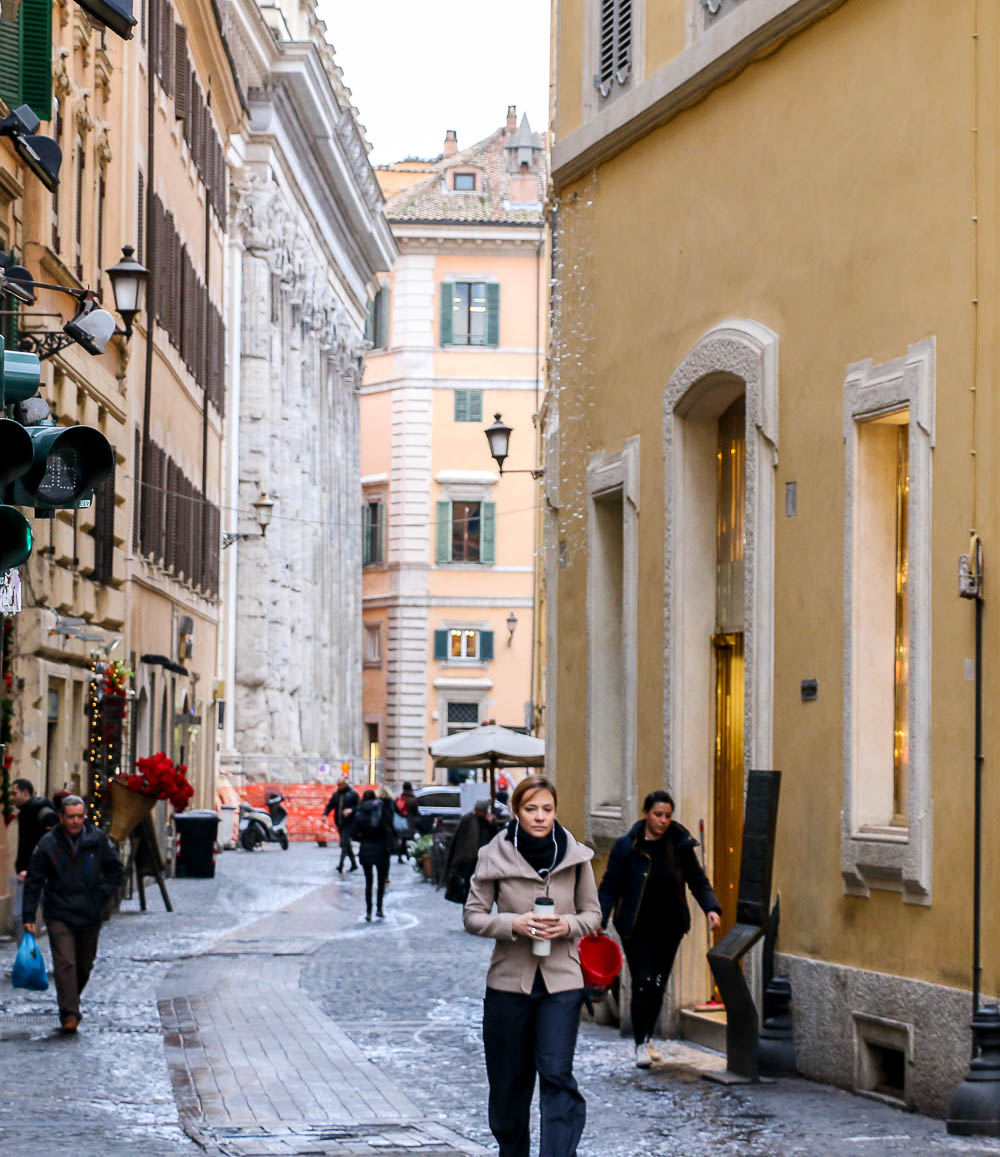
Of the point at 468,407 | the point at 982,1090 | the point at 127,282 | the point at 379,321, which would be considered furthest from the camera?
the point at 379,321

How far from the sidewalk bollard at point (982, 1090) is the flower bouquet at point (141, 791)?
1813 cm

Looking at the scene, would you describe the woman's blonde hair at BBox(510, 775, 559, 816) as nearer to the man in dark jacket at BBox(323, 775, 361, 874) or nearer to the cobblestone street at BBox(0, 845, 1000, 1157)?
the cobblestone street at BBox(0, 845, 1000, 1157)

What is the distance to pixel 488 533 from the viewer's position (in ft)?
268

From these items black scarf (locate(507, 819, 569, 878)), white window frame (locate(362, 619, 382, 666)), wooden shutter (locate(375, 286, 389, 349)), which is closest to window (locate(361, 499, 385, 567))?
white window frame (locate(362, 619, 382, 666))

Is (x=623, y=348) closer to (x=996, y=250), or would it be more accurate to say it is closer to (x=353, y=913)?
(x=996, y=250)

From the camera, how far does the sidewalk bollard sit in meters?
10.5

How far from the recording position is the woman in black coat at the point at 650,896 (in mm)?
13641

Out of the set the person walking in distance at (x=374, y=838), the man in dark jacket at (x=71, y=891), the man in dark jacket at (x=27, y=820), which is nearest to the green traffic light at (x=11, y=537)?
the man in dark jacket at (x=71, y=891)

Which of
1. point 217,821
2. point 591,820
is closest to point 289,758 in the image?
point 217,821

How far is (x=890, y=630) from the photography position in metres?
12.4

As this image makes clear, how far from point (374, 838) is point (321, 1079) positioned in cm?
1589

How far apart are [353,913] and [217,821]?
9.28 m

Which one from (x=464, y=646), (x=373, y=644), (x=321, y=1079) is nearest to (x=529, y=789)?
(x=321, y=1079)

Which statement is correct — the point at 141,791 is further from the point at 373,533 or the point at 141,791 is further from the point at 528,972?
the point at 373,533
